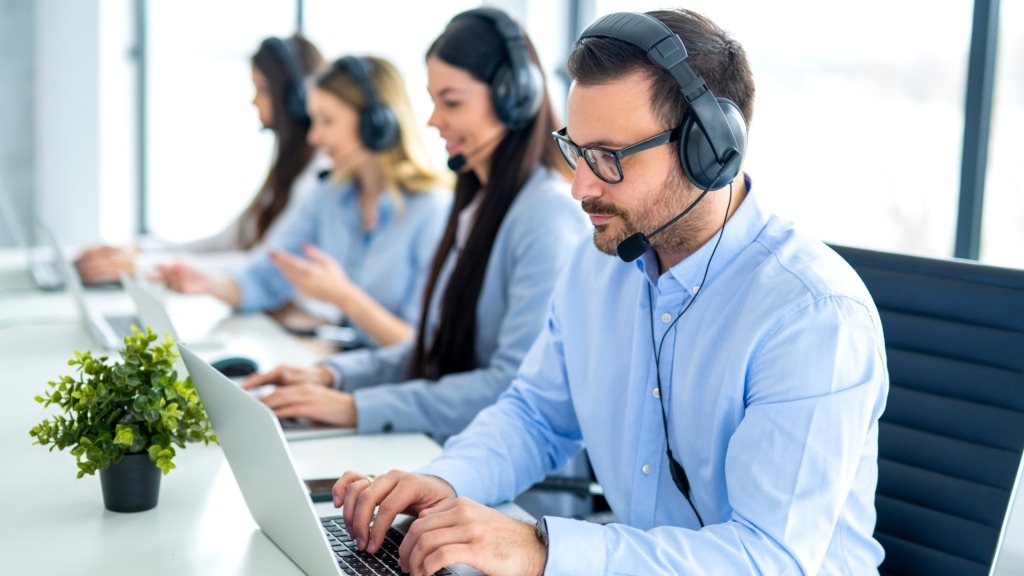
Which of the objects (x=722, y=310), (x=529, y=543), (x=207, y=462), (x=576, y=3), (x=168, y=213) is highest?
(x=576, y=3)

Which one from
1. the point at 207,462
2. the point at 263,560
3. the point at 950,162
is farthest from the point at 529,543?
the point at 950,162

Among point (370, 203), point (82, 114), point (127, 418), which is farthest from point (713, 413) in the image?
point (82, 114)

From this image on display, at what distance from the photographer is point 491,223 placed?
187 cm

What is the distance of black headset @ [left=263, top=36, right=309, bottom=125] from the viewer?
10.4 ft

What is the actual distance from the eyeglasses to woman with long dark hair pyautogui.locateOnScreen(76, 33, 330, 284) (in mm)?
2064

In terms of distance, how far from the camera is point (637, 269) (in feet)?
4.27

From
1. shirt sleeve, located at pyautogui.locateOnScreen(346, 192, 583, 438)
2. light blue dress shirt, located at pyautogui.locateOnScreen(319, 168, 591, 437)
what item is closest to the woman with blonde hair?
light blue dress shirt, located at pyautogui.locateOnScreen(319, 168, 591, 437)

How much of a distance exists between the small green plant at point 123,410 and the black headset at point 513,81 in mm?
857

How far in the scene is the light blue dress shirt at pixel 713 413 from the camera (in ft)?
3.15

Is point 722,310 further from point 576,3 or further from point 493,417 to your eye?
point 576,3

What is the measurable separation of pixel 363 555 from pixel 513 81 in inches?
39.0

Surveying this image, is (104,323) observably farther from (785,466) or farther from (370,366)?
(785,466)

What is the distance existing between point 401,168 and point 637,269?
4.76 ft

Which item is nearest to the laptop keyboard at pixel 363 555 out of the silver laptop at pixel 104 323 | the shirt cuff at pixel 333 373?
the shirt cuff at pixel 333 373
